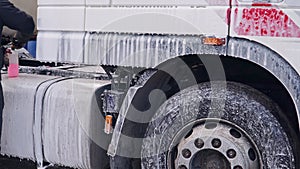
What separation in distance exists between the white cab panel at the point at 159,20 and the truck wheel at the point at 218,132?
42 cm

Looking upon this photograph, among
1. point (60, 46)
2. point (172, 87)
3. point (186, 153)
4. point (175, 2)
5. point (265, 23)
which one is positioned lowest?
→ point (186, 153)

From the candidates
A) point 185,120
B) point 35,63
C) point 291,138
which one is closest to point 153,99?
point 185,120

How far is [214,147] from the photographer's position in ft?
Answer: 10.4

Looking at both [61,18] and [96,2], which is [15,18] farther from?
[96,2]

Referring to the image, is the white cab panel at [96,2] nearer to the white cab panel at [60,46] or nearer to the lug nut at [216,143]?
the white cab panel at [60,46]

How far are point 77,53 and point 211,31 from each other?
1007mm

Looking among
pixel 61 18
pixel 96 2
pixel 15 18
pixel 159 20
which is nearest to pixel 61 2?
pixel 61 18

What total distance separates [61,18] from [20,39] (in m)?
0.96

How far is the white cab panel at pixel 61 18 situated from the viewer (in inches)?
139

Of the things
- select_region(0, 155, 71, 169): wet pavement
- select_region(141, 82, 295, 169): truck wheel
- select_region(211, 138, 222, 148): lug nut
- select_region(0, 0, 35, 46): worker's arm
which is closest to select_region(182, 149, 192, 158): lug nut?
select_region(141, 82, 295, 169): truck wheel

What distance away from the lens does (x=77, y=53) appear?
11.6 feet

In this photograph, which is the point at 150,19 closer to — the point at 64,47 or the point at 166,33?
the point at 166,33

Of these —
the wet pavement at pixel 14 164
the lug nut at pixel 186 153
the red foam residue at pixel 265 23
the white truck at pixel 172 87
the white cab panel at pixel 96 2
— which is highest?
the white cab panel at pixel 96 2

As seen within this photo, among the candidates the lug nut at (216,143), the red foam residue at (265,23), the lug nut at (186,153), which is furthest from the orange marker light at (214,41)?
the lug nut at (186,153)
